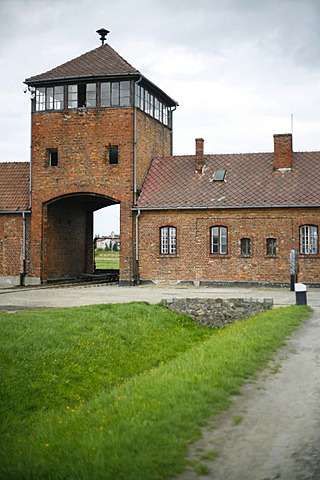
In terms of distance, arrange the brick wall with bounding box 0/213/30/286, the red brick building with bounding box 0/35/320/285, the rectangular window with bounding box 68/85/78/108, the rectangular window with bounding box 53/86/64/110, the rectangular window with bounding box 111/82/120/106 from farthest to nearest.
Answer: the brick wall with bounding box 0/213/30/286, the rectangular window with bounding box 53/86/64/110, the rectangular window with bounding box 68/85/78/108, the rectangular window with bounding box 111/82/120/106, the red brick building with bounding box 0/35/320/285

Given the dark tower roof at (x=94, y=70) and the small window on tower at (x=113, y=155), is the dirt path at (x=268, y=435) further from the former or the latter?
the dark tower roof at (x=94, y=70)

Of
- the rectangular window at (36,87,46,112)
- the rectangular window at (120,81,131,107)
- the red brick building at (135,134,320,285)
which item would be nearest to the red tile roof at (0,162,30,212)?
the rectangular window at (36,87,46,112)

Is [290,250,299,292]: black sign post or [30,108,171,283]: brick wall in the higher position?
[30,108,171,283]: brick wall

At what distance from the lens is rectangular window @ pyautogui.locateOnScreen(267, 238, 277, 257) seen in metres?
29.1

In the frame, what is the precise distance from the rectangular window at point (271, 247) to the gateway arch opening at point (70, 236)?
7.71m

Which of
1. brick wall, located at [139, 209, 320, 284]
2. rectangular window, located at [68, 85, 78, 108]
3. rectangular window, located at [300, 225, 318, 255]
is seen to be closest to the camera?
rectangular window, located at [300, 225, 318, 255]

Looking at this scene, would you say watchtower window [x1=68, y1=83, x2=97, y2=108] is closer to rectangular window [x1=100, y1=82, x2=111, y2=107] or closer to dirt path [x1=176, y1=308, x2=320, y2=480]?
rectangular window [x1=100, y1=82, x2=111, y2=107]

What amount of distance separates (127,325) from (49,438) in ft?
30.3

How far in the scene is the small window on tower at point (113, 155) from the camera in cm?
3117

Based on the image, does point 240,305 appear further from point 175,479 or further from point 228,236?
point 175,479

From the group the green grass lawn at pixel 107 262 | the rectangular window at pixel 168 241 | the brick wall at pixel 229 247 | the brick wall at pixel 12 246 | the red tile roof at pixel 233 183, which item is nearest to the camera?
the brick wall at pixel 229 247

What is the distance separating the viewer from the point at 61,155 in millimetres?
31672

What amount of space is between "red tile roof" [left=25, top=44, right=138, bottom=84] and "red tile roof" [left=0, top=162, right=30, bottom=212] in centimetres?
509

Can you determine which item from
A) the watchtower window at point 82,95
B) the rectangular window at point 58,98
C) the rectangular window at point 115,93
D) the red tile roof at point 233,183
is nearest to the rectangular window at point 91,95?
the watchtower window at point 82,95
